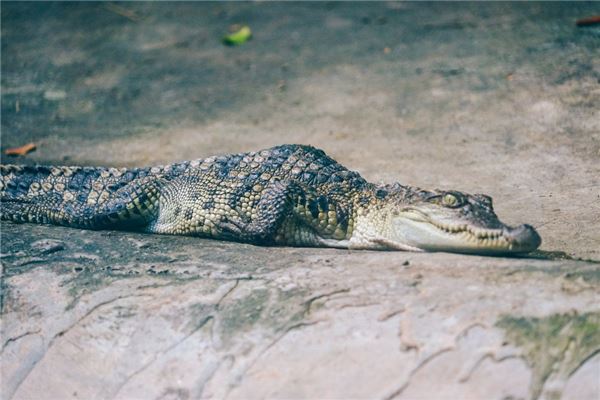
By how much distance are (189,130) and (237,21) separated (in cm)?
251

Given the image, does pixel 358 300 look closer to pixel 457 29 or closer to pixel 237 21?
pixel 457 29

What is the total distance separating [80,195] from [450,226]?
2.44m

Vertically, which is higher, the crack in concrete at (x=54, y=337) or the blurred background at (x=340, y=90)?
the blurred background at (x=340, y=90)

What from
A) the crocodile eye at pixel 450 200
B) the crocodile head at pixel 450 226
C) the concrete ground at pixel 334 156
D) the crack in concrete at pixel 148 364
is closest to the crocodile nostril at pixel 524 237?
the crocodile head at pixel 450 226

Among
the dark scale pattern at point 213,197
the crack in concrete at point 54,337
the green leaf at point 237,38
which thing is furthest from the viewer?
the green leaf at point 237,38

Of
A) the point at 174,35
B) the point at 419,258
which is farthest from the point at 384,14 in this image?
the point at 419,258

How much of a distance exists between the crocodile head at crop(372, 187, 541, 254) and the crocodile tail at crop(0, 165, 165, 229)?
156 cm

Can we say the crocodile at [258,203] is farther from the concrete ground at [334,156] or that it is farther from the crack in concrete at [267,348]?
the crack in concrete at [267,348]

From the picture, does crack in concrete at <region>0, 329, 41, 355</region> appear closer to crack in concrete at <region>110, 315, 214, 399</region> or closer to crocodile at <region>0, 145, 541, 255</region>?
crack in concrete at <region>110, 315, 214, 399</region>

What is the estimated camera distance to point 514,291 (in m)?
3.64

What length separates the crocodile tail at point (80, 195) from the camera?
17.4 feet

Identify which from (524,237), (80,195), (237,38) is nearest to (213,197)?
(80,195)

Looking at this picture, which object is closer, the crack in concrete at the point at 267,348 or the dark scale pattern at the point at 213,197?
the crack in concrete at the point at 267,348

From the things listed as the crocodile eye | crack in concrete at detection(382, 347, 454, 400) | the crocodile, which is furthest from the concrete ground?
the crocodile eye
